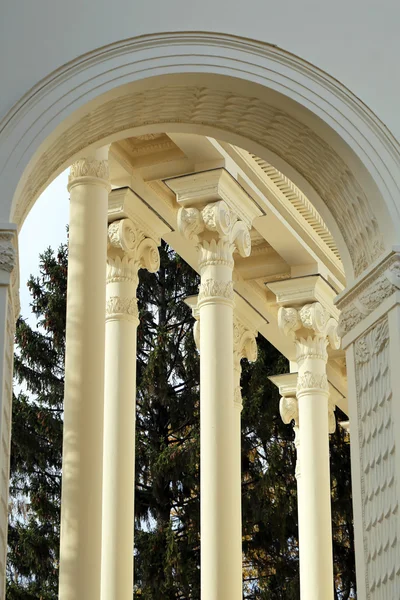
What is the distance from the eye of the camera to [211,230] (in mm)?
32438

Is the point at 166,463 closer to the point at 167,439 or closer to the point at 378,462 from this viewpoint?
the point at 167,439

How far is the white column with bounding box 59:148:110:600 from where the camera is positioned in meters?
23.2

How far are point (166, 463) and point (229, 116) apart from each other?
126 ft

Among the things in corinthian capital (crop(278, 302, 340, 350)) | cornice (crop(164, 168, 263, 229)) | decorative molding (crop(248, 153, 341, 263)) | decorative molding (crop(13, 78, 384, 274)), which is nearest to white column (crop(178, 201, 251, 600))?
cornice (crop(164, 168, 263, 229))

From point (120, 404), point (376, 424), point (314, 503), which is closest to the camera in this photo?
point (376, 424)

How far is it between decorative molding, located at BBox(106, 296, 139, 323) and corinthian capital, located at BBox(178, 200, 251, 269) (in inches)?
94.9

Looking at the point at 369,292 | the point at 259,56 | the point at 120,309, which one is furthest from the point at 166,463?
the point at 259,56

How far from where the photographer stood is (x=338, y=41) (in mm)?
18625

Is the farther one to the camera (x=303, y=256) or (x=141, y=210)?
(x=303, y=256)

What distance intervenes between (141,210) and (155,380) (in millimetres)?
28168

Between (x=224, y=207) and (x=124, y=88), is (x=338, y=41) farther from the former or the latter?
(x=224, y=207)

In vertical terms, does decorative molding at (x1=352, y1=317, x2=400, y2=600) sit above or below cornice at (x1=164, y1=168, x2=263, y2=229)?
below

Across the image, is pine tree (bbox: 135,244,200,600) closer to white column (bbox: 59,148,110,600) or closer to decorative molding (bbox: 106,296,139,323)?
decorative molding (bbox: 106,296,139,323)

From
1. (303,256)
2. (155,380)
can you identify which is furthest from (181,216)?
(155,380)
